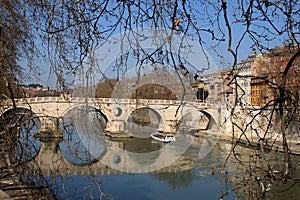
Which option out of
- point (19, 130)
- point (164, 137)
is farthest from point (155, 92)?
point (164, 137)

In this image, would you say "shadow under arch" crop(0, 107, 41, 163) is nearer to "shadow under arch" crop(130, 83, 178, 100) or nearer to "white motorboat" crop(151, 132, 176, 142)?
"shadow under arch" crop(130, 83, 178, 100)

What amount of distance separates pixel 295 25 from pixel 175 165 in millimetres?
6105

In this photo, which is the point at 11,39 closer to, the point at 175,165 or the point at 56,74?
the point at 56,74

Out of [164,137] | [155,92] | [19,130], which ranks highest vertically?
[155,92]

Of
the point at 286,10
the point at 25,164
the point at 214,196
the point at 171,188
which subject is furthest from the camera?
the point at 171,188

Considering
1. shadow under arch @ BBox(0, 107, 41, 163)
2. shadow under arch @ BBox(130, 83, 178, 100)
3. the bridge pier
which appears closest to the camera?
shadow under arch @ BBox(130, 83, 178, 100)

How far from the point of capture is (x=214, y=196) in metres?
4.57

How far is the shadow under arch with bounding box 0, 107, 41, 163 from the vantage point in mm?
→ 1098

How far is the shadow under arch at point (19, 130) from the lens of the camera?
1.10 metres

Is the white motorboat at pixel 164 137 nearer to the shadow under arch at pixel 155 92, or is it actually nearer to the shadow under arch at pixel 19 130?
the shadow under arch at pixel 19 130

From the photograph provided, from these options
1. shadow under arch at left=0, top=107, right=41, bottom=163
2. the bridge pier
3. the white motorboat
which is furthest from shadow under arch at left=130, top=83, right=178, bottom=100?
the bridge pier

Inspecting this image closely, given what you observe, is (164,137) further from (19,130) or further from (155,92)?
(155,92)

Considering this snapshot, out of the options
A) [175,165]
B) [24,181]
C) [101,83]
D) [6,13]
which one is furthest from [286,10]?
[175,165]

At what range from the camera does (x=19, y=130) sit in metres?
1.17
